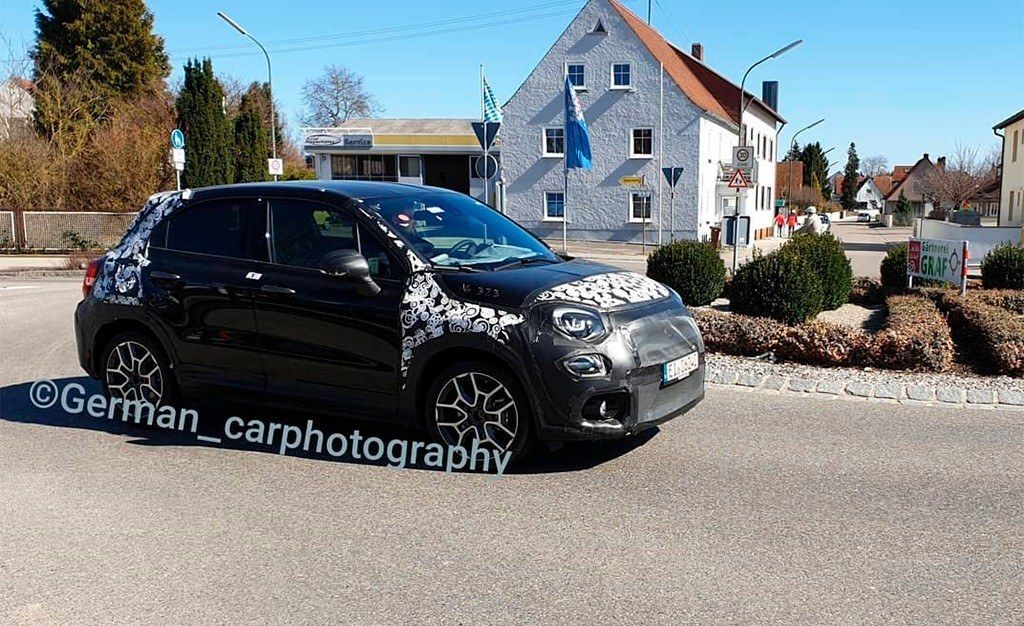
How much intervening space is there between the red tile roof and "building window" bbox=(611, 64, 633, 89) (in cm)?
140

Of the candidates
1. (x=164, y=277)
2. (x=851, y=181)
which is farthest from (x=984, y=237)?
(x=851, y=181)

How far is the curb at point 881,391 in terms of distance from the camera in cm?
755

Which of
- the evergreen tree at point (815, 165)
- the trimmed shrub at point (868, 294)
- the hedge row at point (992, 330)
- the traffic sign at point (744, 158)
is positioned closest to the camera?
the hedge row at point (992, 330)

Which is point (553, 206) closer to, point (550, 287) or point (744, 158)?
point (744, 158)

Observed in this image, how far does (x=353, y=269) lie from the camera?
5.64 meters

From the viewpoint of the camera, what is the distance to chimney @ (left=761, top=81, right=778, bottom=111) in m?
76.2

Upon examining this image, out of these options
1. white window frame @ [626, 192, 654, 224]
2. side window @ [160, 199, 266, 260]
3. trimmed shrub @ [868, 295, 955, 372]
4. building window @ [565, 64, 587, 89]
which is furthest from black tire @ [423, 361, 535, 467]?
building window @ [565, 64, 587, 89]

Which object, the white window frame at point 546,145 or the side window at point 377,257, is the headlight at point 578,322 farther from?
the white window frame at point 546,145

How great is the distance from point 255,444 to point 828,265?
945cm

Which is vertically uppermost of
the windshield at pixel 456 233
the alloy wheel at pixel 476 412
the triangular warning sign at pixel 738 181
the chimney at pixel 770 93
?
the chimney at pixel 770 93

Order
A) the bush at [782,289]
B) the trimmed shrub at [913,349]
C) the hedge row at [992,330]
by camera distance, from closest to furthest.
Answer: the hedge row at [992,330]
the trimmed shrub at [913,349]
the bush at [782,289]

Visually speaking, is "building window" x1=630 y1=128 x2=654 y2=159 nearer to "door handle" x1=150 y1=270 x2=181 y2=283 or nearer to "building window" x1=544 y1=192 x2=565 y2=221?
"building window" x1=544 y1=192 x2=565 y2=221

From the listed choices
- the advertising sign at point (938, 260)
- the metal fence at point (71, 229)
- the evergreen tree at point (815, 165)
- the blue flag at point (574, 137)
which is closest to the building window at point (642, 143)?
the blue flag at point (574, 137)

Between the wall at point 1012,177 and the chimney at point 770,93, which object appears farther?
the chimney at point 770,93
